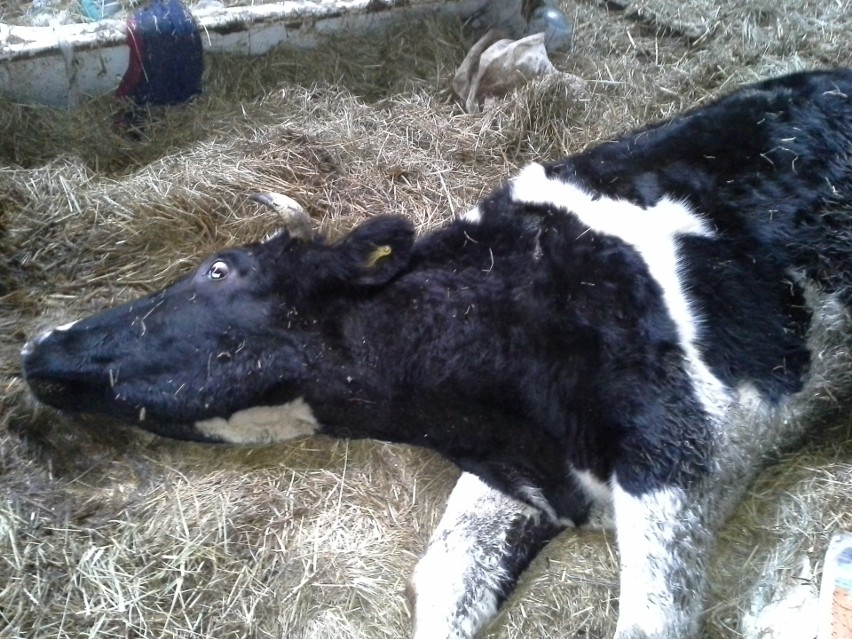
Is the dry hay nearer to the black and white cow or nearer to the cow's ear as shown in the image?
the black and white cow

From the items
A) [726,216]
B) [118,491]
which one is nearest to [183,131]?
[118,491]

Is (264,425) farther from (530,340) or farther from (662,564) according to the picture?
(662,564)

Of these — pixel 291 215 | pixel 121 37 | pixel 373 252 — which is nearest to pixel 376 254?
pixel 373 252

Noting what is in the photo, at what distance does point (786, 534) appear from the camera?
105 inches

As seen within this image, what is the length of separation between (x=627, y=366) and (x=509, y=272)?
0.56 meters

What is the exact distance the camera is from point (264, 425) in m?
2.98

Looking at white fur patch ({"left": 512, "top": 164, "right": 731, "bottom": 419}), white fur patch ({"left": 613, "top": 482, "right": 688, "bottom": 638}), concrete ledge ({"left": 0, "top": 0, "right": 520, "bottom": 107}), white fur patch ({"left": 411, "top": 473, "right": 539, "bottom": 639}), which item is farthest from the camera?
concrete ledge ({"left": 0, "top": 0, "right": 520, "bottom": 107})

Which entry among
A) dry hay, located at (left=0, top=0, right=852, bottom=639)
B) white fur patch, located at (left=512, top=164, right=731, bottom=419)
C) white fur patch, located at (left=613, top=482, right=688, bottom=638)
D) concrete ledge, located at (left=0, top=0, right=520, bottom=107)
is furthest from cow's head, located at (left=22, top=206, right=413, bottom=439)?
concrete ledge, located at (left=0, top=0, right=520, bottom=107)

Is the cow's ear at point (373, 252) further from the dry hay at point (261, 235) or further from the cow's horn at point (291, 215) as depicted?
the dry hay at point (261, 235)

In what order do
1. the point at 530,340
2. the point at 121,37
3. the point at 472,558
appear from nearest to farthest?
the point at 530,340 < the point at 472,558 < the point at 121,37

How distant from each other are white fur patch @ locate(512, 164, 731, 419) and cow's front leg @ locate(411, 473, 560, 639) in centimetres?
83

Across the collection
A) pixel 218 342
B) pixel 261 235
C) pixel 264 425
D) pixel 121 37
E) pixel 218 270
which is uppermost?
pixel 121 37

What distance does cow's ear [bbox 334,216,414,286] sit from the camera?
2.84 m

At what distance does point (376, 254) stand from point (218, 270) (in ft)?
2.07
